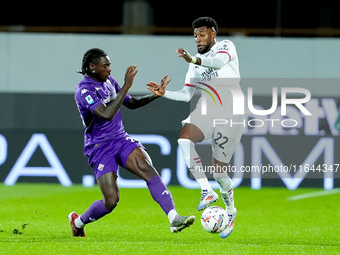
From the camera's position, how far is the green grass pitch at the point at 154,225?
6984 mm

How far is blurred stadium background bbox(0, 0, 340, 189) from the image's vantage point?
12820 millimetres

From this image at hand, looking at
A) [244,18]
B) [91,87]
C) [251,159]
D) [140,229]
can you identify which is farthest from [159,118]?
[244,18]

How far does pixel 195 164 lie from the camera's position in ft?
24.7

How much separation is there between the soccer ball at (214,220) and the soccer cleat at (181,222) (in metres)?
0.47

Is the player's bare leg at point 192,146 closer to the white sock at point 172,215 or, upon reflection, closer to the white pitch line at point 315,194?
the white sock at point 172,215

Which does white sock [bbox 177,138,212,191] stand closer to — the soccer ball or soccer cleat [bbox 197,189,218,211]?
soccer cleat [bbox 197,189,218,211]

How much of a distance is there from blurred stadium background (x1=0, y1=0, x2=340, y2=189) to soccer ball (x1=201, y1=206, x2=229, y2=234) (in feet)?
18.2

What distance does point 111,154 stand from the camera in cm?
714

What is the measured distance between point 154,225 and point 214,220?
1.84 m

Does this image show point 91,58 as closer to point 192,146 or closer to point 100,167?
point 100,167

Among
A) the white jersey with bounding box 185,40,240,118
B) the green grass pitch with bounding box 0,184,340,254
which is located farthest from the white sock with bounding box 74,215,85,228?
the white jersey with bounding box 185,40,240,118

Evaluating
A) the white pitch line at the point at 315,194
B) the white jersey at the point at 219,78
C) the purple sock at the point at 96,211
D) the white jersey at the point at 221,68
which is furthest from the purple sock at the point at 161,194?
the white pitch line at the point at 315,194

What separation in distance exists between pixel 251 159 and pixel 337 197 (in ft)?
5.38

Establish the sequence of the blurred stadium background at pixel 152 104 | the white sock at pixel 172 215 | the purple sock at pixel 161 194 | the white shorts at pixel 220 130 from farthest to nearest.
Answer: the blurred stadium background at pixel 152 104
the white shorts at pixel 220 130
the purple sock at pixel 161 194
the white sock at pixel 172 215
